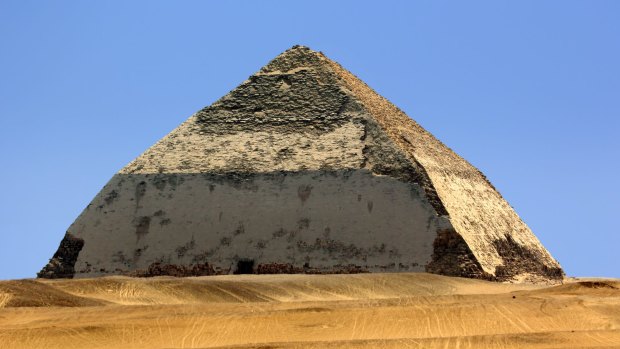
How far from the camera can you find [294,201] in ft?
125

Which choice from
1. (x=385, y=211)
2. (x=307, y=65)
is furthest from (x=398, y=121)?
(x=385, y=211)

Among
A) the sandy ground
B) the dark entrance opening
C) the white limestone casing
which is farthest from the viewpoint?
the dark entrance opening

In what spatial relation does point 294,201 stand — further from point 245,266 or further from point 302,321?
point 302,321

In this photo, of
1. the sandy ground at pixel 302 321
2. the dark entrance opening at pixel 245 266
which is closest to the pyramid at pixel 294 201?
the dark entrance opening at pixel 245 266

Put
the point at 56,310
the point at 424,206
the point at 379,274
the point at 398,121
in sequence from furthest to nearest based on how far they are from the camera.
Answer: the point at 398,121, the point at 424,206, the point at 379,274, the point at 56,310

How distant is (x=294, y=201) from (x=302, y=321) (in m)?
19.0

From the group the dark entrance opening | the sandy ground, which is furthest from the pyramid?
the sandy ground

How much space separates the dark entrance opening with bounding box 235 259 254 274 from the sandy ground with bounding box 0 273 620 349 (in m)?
10.6

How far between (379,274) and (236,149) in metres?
8.66

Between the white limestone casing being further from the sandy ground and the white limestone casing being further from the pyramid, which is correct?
the sandy ground

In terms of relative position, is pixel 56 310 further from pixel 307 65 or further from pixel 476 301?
pixel 307 65

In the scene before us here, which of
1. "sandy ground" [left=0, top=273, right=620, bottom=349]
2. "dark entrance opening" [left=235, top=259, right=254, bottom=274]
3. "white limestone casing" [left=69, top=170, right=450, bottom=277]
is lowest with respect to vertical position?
"sandy ground" [left=0, top=273, right=620, bottom=349]

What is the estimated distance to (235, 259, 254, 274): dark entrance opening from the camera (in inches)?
1475

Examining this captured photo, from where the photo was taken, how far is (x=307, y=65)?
4325 centimetres
